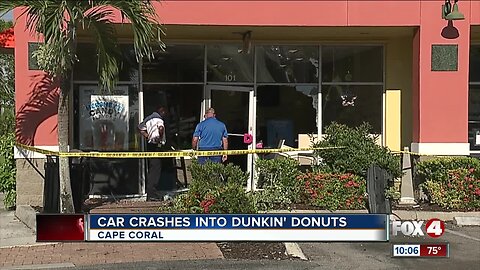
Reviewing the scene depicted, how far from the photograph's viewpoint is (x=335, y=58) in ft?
43.5

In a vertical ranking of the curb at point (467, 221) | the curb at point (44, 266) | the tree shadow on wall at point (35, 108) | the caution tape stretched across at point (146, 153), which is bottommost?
the curb at point (44, 266)

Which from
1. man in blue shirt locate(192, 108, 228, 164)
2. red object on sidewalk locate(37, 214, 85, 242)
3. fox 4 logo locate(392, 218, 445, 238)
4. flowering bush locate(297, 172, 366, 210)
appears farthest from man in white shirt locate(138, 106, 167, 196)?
fox 4 logo locate(392, 218, 445, 238)

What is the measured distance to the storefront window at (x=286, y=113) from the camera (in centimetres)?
1327

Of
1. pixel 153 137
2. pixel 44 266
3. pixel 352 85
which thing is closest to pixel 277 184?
pixel 153 137

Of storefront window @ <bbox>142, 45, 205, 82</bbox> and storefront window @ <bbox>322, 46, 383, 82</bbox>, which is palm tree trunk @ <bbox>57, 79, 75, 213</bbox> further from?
storefront window @ <bbox>322, 46, 383, 82</bbox>

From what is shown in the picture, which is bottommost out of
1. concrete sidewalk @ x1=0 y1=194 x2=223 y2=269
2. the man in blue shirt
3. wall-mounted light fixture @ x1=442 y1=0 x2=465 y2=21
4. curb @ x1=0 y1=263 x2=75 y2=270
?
curb @ x1=0 y1=263 x2=75 y2=270

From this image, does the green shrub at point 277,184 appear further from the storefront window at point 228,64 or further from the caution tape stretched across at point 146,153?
the storefront window at point 228,64

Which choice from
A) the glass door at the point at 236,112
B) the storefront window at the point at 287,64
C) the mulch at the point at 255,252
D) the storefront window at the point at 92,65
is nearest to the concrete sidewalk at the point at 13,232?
the mulch at the point at 255,252

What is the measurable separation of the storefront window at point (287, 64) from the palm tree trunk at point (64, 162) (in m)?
4.51

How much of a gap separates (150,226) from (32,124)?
738cm

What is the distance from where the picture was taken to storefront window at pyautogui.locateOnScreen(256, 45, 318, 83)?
1318 centimetres

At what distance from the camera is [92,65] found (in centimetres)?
1264

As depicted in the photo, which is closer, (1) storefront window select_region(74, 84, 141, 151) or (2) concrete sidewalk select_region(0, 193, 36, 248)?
(2) concrete sidewalk select_region(0, 193, 36, 248)

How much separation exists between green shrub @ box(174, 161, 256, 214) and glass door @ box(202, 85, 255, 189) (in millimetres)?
2756
